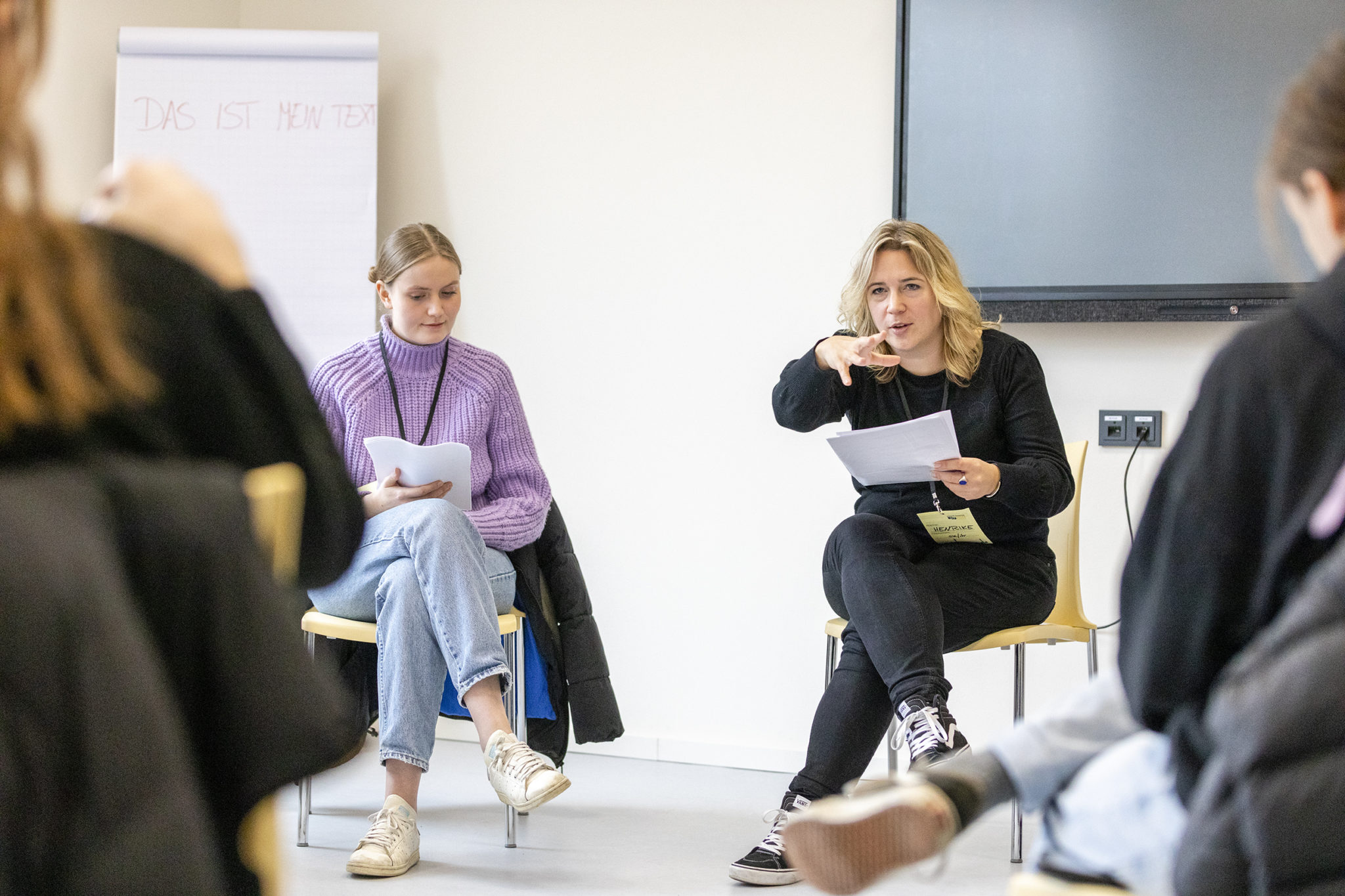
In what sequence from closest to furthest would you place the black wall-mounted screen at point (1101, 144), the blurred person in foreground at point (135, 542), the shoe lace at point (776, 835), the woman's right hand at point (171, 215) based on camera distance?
the blurred person in foreground at point (135, 542) → the woman's right hand at point (171, 215) → the shoe lace at point (776, 835) → the black wall-mounted screen at point (1101, 144)

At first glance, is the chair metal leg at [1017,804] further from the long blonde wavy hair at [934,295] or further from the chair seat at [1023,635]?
the long blonde wavy hair at [934,295]

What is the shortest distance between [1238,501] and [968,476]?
4.66 feet

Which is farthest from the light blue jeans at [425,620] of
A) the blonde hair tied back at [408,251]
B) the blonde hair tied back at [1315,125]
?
the blonde hair tied back at [1315,125]

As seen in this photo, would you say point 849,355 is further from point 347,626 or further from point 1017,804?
point 347,626

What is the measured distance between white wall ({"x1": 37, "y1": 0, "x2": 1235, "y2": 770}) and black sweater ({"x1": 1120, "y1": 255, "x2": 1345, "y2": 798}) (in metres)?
2.23

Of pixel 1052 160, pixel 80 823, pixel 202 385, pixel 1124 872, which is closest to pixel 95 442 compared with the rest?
pixel 202 385

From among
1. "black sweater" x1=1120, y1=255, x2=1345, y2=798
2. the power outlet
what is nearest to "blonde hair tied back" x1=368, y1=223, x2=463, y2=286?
the power outlet

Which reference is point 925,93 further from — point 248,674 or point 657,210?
point 248,674

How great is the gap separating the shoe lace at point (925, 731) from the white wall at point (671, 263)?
1.06m

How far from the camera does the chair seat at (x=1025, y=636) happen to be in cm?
234

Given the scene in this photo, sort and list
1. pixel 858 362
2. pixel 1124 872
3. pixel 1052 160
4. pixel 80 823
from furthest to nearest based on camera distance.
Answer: pixel 1052 160 < pixel 858 362 < pixel 1124 872 < pixel 80 823

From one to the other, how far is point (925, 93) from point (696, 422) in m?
1.04

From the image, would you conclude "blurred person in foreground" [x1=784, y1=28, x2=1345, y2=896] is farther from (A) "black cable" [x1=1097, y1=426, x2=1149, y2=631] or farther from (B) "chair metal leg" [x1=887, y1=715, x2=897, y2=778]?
(A) "black cable" [x1=1097, y1=426, x2=1149, y2=631]

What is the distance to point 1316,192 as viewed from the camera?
0.87 metres
